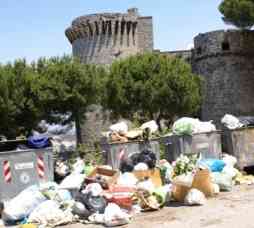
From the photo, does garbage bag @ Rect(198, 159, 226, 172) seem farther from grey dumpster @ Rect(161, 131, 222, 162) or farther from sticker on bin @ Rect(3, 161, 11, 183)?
sticker on bin @ Rect(3, 161, 11, 183)

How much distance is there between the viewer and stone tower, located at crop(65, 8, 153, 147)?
34844mm

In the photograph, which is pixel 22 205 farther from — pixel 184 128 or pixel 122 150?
pixel 184 128

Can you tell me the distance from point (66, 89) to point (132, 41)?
1191 centimetres

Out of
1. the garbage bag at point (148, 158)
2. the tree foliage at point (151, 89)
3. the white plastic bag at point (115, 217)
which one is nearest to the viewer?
the white plastic bag at point (115, 217)

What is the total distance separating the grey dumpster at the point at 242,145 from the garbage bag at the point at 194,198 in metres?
3.03

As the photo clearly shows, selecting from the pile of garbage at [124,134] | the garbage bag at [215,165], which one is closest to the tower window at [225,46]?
the pile of garbage at [124,134]

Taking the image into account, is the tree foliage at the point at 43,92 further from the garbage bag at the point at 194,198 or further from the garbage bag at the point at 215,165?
the garbage bag at the point at 194,198

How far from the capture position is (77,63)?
26672mm

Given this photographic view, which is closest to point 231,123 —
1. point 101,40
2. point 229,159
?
point 229,159

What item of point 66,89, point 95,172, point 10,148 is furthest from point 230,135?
point 66,89

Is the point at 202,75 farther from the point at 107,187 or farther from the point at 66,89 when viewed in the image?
the point at 107,187

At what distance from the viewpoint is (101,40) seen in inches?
1405

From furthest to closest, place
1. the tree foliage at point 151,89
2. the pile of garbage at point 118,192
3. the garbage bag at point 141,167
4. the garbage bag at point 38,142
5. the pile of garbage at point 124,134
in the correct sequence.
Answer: the tree foliage at point 151,89 < the pile of garbage at point 124,134 < the garbage bag at point 141,167 < the garbage bag at point 38,142 < the pile of garbage at point 118,192

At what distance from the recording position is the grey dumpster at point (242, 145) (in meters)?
11.4
